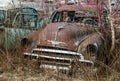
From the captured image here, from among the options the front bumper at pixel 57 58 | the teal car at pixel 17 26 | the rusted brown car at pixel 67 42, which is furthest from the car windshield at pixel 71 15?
the front bumper at pixel 57 58

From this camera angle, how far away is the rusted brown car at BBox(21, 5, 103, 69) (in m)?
6.58

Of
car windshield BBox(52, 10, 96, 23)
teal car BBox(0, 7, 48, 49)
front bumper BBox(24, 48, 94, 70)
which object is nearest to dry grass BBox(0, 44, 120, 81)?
front bumper BBox(24, 48, 94, 70)

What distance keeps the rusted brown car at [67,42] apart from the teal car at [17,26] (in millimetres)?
Answer: 296

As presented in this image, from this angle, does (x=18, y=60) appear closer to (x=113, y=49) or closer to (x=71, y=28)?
(x=71, y=28)

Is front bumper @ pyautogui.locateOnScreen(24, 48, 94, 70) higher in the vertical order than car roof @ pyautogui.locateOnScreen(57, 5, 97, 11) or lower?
lower

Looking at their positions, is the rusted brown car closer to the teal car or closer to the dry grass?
the dry grass

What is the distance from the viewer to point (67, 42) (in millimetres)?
6727

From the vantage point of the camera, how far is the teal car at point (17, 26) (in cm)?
743

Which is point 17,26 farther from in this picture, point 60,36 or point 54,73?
point 54,73

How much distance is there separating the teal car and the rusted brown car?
30cm

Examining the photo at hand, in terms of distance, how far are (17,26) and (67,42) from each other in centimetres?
148

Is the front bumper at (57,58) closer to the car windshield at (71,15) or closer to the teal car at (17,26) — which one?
the teal car at (17,26)

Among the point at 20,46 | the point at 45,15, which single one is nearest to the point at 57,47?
the point at 20,46

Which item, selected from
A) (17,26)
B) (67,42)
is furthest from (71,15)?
(17,26)
